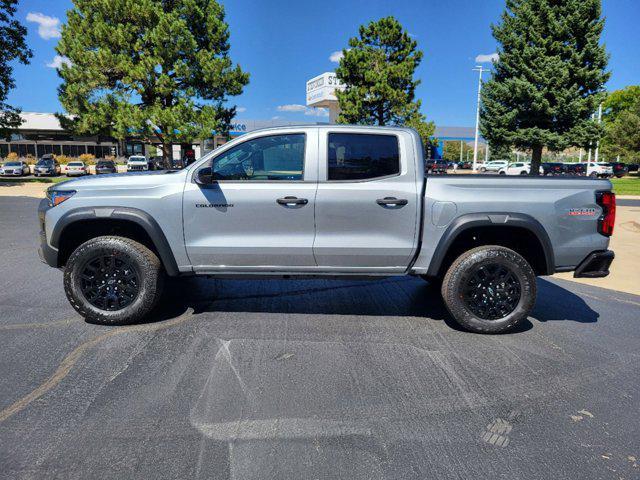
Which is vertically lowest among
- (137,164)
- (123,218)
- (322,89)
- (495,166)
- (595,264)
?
(595,264)

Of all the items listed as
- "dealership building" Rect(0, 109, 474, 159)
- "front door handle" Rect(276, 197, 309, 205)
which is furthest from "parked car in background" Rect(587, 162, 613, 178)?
"front door handle" Rect(276, 197, 309, 205)

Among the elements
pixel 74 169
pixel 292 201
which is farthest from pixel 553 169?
pixel 292 201

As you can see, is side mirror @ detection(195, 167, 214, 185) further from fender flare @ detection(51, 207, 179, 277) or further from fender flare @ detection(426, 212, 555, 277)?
fender flare @ detection(426, 212, 555, 277)

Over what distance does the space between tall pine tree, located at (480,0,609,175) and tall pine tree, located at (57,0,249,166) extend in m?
15.2

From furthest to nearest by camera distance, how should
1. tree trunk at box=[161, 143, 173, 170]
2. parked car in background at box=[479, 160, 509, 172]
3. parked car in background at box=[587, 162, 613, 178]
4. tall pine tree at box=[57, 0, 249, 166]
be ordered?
parked car in background at box=[479, 160, 509, 172], parked car in background at box=[587, 162, 613, 178], tree trunk at box=[161, 143, 173, 170], tall pine tree at box=[57, 0, 249, 166]

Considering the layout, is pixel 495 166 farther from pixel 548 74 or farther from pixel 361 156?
pixel 361 156

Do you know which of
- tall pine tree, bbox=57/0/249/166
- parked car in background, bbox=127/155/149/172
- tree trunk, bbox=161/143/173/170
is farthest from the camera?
parked car in background, bbox=127/155/149/172

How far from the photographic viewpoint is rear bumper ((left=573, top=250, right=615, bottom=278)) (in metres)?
4.48

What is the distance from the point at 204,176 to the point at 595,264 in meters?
3.67

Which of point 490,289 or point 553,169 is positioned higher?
point 553,169

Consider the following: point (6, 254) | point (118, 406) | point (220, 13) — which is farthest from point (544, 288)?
point (220, 13)

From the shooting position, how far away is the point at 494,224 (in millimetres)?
4438

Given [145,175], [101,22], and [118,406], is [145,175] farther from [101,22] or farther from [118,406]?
[101,22]

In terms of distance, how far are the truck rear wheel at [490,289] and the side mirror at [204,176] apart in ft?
7.80
